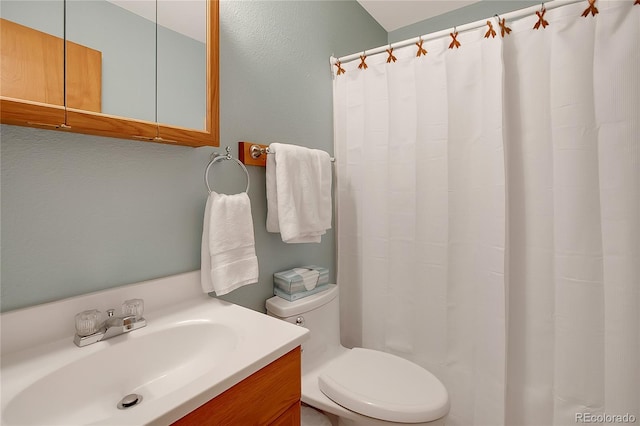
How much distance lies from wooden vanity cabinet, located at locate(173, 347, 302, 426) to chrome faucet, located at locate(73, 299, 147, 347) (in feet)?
1.17

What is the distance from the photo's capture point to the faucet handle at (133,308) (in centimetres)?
84

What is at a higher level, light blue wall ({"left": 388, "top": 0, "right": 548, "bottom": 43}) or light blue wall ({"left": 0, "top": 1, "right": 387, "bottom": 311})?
light blue wall ({"left": 388, "top": 0, "right": 548, "bottom": 43})

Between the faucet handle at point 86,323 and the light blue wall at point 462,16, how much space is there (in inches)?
93.7

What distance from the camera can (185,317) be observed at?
917mm

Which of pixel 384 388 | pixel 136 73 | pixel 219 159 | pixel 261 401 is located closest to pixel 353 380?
pixel 384 388

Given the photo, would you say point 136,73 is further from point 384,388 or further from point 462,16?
point 462,16

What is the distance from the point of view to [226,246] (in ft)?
3.40

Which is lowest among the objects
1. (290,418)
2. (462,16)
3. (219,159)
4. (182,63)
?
(290,418)

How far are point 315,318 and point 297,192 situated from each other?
529mm

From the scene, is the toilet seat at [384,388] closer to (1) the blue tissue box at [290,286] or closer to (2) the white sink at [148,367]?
(1) the blue tissue box at [290,286]

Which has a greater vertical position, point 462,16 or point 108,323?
point 462,16

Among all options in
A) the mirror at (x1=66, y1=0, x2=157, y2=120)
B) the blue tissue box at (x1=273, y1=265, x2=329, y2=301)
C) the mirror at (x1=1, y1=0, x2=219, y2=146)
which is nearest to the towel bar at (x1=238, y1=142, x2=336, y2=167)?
the mirror at (x1=1, y1=0, x2=219, y2=146)

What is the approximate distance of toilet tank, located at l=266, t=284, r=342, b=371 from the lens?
126 centimetres

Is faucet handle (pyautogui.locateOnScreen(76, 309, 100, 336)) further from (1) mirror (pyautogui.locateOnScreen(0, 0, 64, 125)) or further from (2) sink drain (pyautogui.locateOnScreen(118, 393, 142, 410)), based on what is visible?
(1) mirror (pyautogui.locateOnScreen(0, 0, 64, 125))
